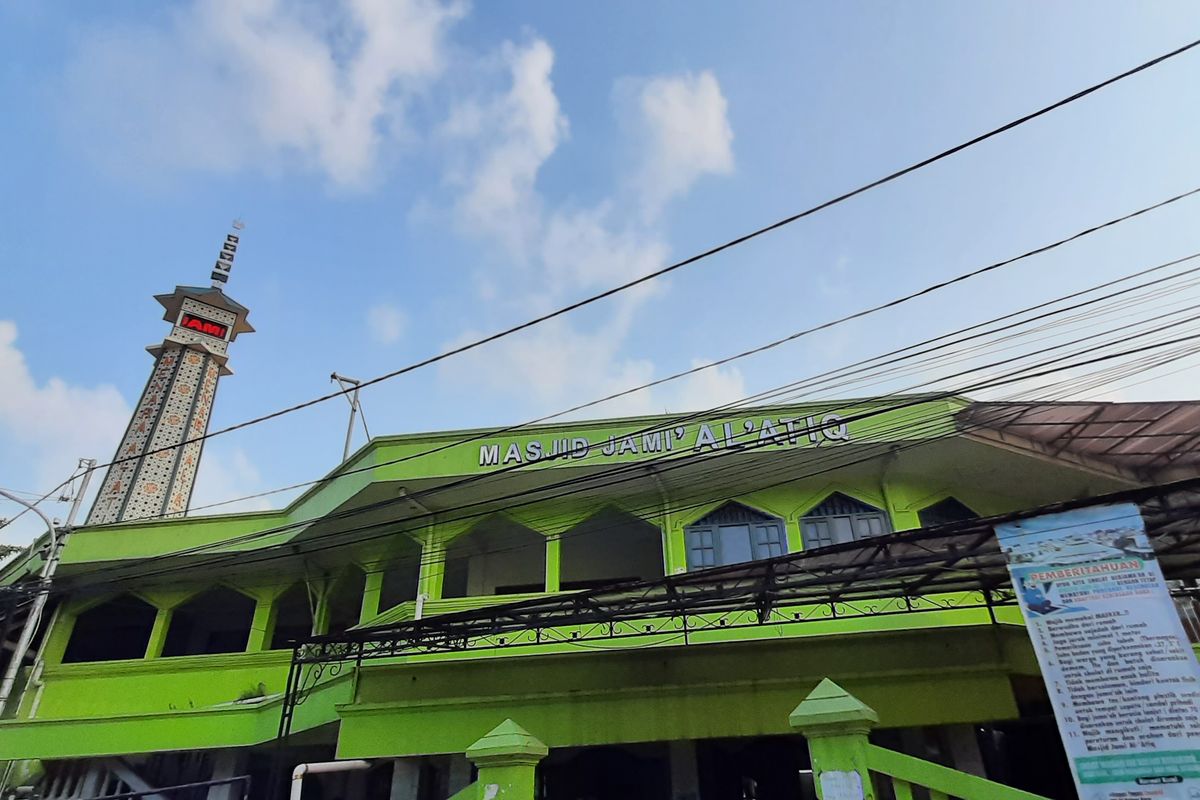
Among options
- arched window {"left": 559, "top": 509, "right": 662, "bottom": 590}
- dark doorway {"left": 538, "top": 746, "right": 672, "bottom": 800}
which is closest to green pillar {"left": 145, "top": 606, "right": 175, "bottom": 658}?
arched window {"left": 559, "top": 509, "right": 662, "bottom": 590}

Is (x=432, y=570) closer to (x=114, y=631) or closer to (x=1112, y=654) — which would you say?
(x=114, y=631)

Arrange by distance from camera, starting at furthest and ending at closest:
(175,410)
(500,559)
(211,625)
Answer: (175,410)
(211,625)
(500,559)

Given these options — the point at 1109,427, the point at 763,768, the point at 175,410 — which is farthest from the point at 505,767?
the point at 175,410

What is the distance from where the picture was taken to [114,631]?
17250 mm

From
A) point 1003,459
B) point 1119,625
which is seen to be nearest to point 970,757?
point 1003,459

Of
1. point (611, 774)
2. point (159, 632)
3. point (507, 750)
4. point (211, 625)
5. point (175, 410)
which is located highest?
point (175, 410)

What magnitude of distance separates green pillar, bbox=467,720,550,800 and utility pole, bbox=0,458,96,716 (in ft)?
41.5

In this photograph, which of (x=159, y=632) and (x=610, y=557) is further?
(x=159, y=632)

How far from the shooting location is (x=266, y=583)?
624 inches

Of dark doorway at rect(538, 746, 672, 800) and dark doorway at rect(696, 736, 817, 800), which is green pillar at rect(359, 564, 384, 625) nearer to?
dark doorway at rect(538, 746, 672, 800)

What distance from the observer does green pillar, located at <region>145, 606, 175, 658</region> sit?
1510cm

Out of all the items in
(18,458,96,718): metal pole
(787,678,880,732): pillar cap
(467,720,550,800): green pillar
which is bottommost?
(467,720,550,800): green pillar

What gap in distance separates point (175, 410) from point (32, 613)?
547 inches

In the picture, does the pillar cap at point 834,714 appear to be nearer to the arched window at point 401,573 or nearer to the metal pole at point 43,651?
the arched window at point 401,573
